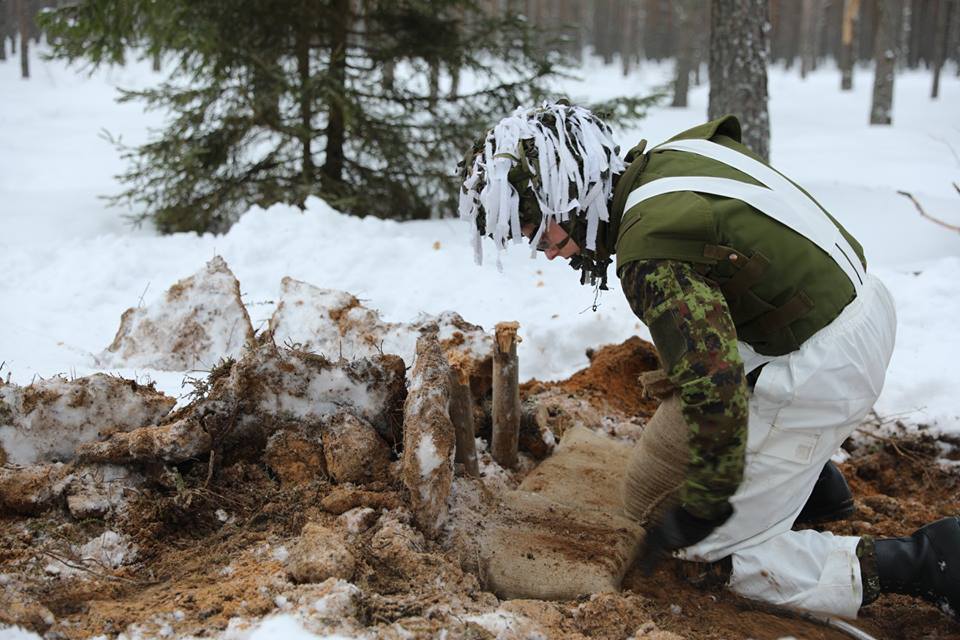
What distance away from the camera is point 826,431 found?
7.70ft

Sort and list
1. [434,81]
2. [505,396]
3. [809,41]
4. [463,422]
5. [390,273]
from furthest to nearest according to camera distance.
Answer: [809,41] → [434,81] → [390,273] → [505,396] → [463,422]

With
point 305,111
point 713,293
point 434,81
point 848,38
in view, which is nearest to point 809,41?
point 848,38

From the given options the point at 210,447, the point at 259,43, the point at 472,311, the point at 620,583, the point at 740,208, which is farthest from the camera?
the point at 259,43

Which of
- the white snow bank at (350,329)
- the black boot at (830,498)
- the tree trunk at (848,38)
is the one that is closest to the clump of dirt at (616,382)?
the white snow bank at (350,329)

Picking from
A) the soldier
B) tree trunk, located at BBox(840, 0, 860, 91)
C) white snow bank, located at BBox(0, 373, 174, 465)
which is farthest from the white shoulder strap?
tree trunk, located at BBox(840, 0, 860, 91)

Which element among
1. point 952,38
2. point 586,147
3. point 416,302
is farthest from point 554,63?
point 952,38

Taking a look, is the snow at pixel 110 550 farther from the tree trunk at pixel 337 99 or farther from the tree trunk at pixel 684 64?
the tree trunk at pixel 684 64

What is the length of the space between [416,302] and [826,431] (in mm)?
3041

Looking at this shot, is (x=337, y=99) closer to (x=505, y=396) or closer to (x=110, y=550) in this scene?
(x=505, y=396)

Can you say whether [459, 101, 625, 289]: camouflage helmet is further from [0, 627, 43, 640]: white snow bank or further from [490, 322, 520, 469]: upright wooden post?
[0, 627, 43, 640]: white snow bank

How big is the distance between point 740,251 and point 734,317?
9.2 inches

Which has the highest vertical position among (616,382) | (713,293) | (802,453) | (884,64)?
(884,64)

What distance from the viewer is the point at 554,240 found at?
7.92 feet

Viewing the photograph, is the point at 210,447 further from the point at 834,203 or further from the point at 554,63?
the point at 834,203
